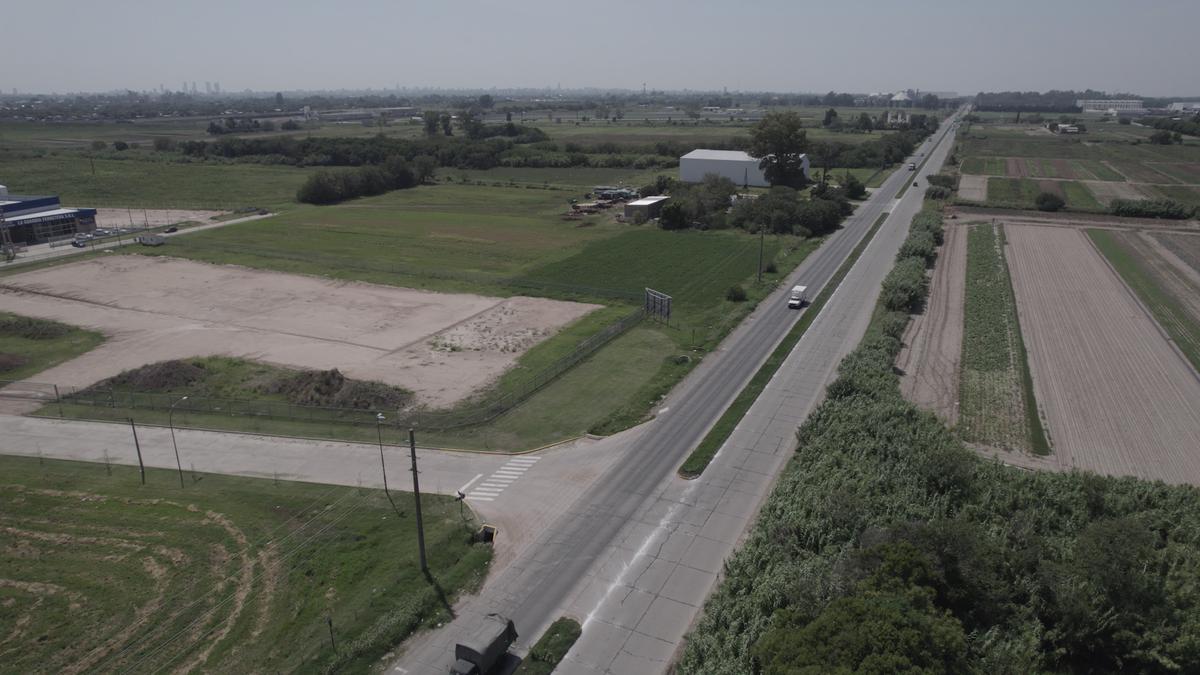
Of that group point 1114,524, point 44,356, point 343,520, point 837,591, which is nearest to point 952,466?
point 1114,524

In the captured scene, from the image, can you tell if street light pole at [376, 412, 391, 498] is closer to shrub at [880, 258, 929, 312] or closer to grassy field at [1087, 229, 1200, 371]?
shrub at [880, 258, 929, 312]

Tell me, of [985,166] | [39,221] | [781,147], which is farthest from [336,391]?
[985,166]

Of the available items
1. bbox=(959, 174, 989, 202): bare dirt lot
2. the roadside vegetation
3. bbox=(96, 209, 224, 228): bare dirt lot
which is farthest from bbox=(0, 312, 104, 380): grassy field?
bbox=(959, 174, 989, 202): bare dirt lot

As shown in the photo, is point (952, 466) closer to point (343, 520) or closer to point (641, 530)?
point (641, 530)

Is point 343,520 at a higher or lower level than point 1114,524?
lower

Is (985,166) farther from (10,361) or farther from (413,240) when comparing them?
(10,361)

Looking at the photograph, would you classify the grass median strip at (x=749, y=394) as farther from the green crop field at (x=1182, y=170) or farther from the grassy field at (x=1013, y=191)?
the green crop field at (x=1182, y=170)
